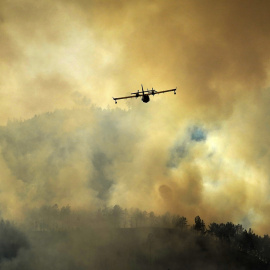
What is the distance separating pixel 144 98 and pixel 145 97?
0.70 meters

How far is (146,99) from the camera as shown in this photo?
539ft

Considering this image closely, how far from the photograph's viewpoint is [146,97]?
164 meters

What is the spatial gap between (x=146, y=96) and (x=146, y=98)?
102cm

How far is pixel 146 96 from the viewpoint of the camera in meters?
164

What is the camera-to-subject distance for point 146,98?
540 ft

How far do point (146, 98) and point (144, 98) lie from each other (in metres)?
1.00

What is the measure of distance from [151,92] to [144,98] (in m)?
5.26

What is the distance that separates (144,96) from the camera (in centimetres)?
16400

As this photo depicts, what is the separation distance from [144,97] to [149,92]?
3855 millimetres

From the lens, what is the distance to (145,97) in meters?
164

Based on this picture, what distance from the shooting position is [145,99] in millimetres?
164125

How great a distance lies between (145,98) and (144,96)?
1.11 meters

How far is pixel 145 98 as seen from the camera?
164250 mm

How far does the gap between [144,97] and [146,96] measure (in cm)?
111
